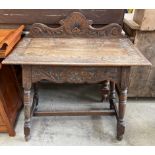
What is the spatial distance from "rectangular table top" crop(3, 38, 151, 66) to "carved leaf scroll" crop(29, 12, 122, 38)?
42mm

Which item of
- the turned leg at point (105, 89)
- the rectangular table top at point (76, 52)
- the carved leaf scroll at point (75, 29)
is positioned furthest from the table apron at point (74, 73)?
the turned leg at point (105, 89)

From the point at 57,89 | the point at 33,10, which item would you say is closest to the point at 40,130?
the point at 57,89

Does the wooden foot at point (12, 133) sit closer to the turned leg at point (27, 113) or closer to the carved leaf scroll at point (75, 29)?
the turned leg at point (27, 113)

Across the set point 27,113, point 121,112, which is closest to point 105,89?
point 121,112

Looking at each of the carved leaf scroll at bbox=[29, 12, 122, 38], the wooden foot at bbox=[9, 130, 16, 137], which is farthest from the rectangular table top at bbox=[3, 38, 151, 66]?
the wooden foot at bbox=[9, 130, 16, 137]

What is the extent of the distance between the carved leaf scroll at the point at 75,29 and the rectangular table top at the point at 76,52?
4cm

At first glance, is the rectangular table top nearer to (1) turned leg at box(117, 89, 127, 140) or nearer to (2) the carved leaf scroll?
(2) the carved leaf scroll

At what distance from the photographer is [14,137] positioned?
169 centimetres

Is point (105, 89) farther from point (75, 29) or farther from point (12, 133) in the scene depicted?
point (12, 133)

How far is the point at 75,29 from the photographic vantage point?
5.64 ft

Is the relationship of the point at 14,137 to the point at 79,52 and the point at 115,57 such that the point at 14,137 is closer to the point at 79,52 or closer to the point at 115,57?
the point at 79,52

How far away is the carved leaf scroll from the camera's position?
1.69 meters
